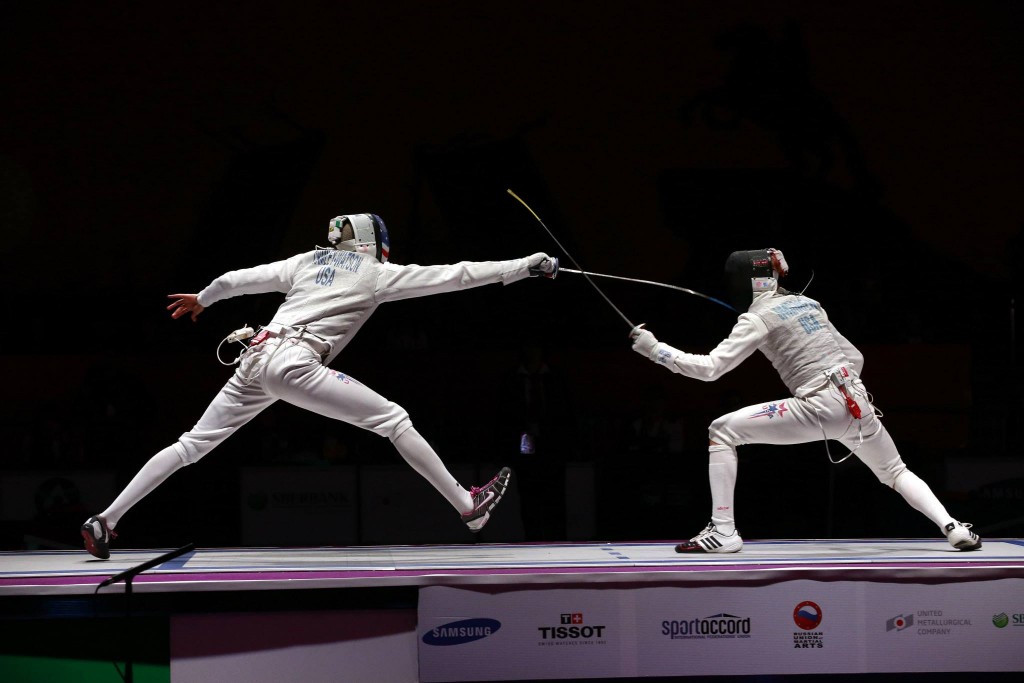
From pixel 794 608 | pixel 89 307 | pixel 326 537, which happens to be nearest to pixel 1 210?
pixel 89 307

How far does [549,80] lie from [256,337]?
413 centimetres

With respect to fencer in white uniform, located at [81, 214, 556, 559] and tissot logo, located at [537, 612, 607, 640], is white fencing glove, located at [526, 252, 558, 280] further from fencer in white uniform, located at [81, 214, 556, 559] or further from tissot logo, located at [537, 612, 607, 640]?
tissot logo, located at [537, 612, 607, 640]

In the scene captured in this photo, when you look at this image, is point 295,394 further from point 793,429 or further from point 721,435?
point 793,429

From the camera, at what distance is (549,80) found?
277 inches

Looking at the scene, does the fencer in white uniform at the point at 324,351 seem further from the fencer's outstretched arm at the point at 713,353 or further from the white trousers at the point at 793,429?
the white trousers at the point at 793,429

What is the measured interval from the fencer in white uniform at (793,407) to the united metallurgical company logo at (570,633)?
2.59 ft

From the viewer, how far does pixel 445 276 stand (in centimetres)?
362

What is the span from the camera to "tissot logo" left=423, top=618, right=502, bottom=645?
9.58 ft

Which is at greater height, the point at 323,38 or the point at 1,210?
the point at 323,38

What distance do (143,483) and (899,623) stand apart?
2656 mm

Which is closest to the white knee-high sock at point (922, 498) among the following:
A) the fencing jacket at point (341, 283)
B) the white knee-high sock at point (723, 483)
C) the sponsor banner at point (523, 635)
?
the white knee-high sock at point (723, 483)

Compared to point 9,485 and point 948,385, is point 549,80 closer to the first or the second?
point 948,385

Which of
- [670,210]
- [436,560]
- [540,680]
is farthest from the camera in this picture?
[670,210]

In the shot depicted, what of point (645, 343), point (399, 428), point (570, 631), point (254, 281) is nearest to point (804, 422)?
point (645, 343)
